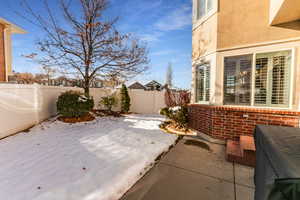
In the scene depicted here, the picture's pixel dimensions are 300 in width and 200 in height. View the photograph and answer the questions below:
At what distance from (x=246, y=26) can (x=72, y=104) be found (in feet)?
22.6

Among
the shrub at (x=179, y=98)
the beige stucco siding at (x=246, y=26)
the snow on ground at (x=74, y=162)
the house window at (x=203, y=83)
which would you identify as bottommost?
the snow on ground at (x=74, y=162)

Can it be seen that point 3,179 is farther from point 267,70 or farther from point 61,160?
point 267,70

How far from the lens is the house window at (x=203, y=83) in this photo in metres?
5.20

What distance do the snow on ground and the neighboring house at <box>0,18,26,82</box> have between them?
633 cm

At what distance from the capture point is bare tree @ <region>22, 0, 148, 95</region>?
23.7 feet

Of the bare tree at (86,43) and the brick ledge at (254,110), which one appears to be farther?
the bare tree at (86,43)

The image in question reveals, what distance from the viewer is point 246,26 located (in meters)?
4.29

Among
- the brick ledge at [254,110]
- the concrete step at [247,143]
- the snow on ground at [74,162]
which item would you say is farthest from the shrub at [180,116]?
the concrete step at [247,143]

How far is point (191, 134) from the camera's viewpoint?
5.32 meters

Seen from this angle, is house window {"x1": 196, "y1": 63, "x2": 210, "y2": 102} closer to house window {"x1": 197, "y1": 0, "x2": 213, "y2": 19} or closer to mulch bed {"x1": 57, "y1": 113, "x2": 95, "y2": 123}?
house window {"x1": 197, "y1": 0, "x2": 213, "y2": 19}

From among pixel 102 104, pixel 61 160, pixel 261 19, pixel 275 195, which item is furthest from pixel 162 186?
pixel 102 104

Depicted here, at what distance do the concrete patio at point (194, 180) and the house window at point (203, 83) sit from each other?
222 centimetres

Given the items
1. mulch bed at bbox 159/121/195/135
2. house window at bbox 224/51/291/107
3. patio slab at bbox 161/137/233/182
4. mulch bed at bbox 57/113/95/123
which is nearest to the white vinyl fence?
mulch bed at bbox 57/113/95/123

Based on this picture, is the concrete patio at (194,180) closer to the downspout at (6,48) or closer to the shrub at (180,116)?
the shrub at (180,116)
